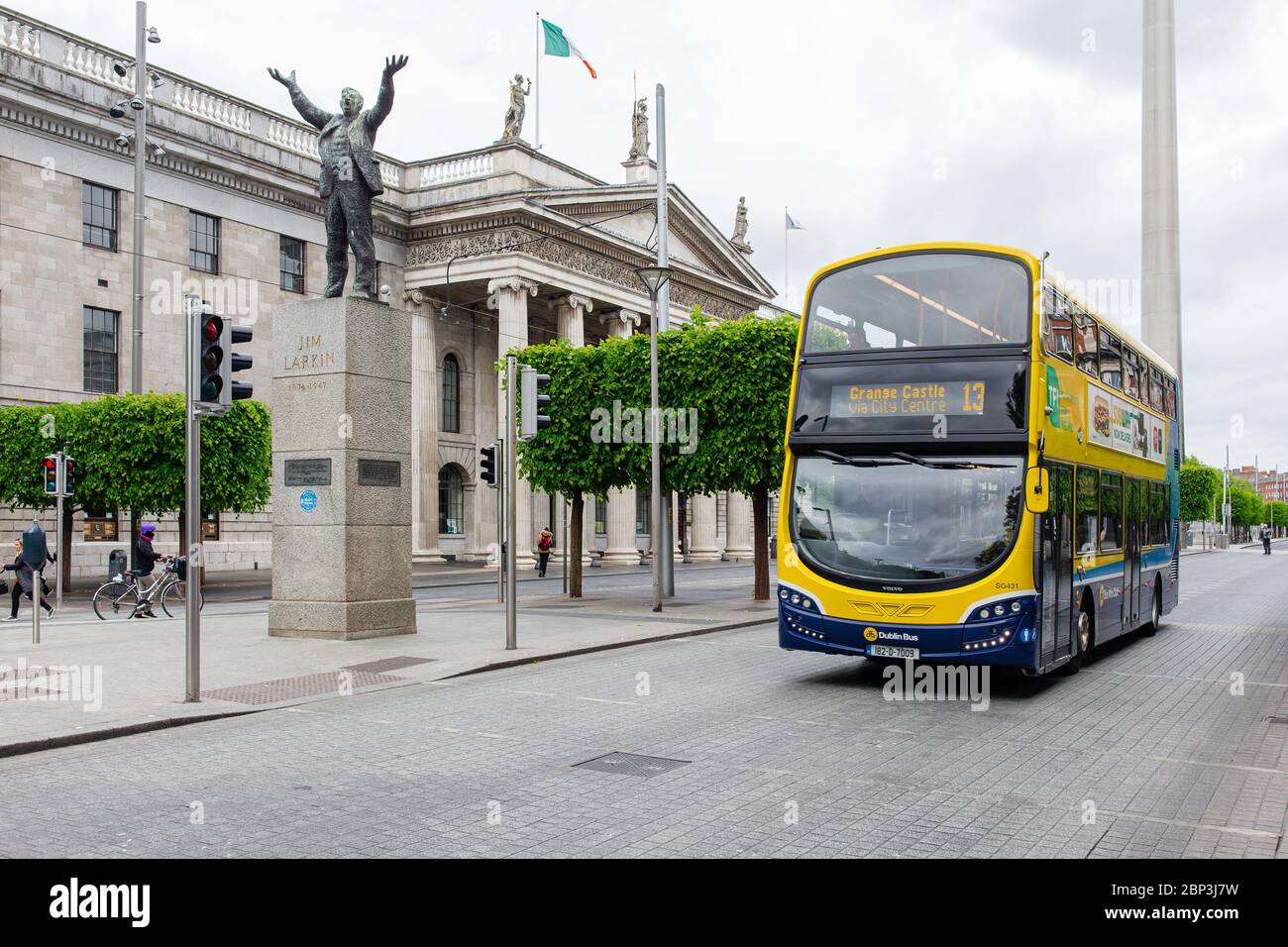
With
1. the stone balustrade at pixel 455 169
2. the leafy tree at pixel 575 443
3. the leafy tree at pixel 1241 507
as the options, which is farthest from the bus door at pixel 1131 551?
the leafy tree at pixel 1241 507

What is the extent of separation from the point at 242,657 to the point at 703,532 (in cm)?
4133

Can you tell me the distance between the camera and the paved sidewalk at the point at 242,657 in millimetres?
9977

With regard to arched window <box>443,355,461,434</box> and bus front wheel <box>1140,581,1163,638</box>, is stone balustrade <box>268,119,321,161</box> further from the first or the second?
bus front wheel <box>1140,581,1163,638</box>

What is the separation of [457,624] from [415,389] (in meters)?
29.7

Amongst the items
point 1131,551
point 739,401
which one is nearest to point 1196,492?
point 739,401

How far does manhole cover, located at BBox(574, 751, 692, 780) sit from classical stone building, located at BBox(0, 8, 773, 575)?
2957 centimetres

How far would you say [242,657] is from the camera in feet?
46.6

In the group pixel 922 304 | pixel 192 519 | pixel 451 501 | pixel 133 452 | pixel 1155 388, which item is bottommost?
pixel 192 519

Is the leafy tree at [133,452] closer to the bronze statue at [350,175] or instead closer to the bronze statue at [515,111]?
the bronze statue at [350,175]

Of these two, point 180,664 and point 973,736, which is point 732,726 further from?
point 180,664

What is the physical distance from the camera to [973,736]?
913 cm

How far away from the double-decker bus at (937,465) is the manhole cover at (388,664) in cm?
446

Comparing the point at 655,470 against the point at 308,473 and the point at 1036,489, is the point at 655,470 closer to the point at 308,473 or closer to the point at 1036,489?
the point at 308,473
